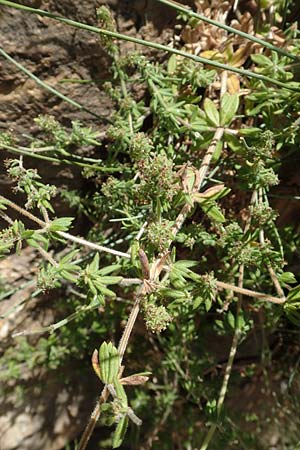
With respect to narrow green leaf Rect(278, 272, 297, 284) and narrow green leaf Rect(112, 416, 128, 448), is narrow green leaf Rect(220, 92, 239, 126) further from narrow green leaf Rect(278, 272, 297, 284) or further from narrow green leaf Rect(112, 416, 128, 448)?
narrow green leaf Rect(112, 416, 128, 448)

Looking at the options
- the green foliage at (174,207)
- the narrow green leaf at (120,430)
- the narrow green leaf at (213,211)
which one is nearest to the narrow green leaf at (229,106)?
the green foliage at (174,207)

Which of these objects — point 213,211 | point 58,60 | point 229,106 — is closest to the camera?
point 213,211

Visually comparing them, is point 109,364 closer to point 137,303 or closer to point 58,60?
point 137,303

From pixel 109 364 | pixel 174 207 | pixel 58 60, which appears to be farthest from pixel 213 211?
pixel 58 60

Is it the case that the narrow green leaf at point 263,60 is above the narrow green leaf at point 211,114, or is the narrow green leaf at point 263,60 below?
above

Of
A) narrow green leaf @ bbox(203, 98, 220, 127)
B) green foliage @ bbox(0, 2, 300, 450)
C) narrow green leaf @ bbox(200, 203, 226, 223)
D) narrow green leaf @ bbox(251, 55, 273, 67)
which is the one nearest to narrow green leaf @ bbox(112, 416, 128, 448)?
green foliage @ bbox(0, 2, 300, 450)

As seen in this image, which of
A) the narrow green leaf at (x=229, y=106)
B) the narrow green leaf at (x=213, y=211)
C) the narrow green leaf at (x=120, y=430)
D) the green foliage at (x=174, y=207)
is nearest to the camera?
the narrow green leaf at (x=120, y=430)

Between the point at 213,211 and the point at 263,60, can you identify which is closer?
the point at 213,211

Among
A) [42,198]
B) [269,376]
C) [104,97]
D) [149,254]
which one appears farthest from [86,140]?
[269,376]

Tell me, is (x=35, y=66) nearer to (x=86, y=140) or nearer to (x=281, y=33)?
(x=86, y=140)

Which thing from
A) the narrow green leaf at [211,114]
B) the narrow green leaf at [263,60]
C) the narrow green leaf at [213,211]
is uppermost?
the narrow green leaf at [263,60]

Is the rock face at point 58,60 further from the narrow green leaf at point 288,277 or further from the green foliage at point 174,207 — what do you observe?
the narrow green leaf at point 288,277
